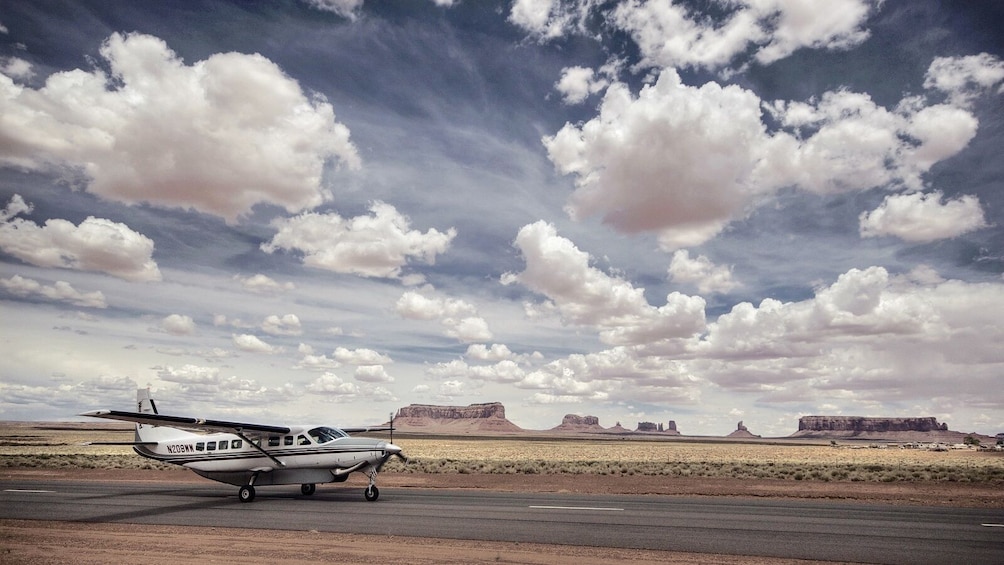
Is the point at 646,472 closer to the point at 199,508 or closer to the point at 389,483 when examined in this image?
the point at 389,483

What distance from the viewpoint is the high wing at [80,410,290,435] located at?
70.9ft

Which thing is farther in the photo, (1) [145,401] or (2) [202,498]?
(1) [145,401]

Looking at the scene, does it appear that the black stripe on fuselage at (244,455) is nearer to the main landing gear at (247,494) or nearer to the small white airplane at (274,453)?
the small white airplane at (274,453)

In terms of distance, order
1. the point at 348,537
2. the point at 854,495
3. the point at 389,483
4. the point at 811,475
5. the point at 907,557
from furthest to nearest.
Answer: the point at 811,475 < the point at 389,483 < the point at 854,495 < the point at 348,537 < the point at 907,557

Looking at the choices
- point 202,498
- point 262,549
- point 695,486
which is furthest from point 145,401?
point 695,486

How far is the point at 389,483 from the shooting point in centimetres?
3231

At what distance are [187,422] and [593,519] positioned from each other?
15.6 meters

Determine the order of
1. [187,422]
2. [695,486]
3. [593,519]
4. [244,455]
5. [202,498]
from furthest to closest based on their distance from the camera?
1. [695,486]
2. [202,498]
3. [244,455]
4. [187,422]
5. [593,519]

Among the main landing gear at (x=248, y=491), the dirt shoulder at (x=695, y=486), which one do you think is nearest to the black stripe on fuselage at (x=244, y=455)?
the main landing gear at (x=248, y=491)

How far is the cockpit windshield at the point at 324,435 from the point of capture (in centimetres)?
2466

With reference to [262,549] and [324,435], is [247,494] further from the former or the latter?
[262,549]

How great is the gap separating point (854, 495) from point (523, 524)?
17710 mm

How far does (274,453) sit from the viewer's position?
24.8 meters

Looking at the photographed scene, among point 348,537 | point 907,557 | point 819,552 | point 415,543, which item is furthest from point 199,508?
point 907,557
